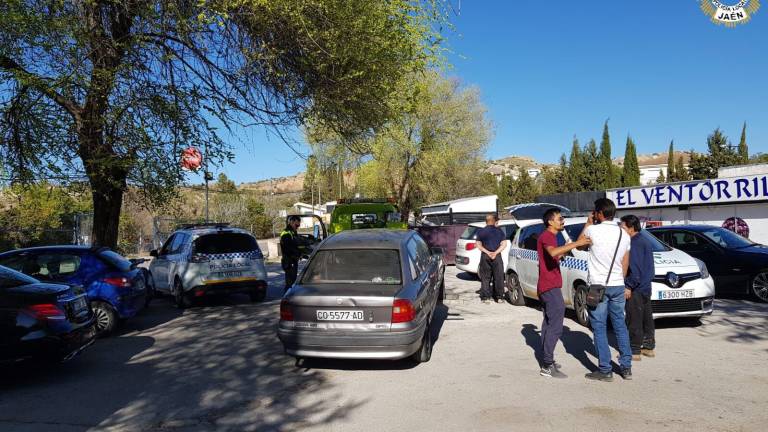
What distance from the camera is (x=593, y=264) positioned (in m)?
5.80

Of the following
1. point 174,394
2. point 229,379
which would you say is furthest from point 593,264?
point 174,394

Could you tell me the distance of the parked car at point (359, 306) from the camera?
5992 mm

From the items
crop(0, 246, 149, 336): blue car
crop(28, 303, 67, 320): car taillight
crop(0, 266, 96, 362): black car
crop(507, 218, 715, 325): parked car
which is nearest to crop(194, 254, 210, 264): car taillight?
crop(0, 246, 149, 336): blue car

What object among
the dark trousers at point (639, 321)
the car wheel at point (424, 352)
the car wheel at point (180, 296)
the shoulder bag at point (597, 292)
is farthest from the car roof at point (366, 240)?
the car wheel at point (180, 296)

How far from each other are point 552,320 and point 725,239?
7.34 meters

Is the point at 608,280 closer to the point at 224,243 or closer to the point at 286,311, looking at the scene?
the point at 286,311

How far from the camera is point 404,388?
5738mm

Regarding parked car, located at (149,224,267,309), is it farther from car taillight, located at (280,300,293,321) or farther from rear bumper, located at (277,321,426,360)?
rear bumper, located at (277,321,426,360)

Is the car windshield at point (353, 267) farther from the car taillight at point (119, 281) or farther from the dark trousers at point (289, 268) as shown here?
the dark trousers at point (289, 268)

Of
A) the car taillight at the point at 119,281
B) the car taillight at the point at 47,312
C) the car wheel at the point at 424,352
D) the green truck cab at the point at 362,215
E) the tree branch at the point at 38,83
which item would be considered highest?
the tree branch at the point at 38,83

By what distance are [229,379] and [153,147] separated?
541cm

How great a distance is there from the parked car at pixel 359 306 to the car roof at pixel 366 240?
2 centimetres

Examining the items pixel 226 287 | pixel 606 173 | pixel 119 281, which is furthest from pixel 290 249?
pixel 606 173

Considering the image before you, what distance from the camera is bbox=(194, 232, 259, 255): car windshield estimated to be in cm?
1119
